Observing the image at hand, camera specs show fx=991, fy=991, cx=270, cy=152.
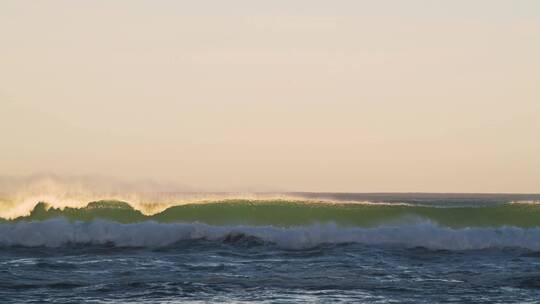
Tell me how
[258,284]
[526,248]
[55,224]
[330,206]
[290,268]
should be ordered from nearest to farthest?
[258,284], [290,268], [526,248], [55,224], [330,206]

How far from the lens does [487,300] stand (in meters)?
19.0

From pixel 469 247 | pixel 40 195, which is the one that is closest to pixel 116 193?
pixel 40 195

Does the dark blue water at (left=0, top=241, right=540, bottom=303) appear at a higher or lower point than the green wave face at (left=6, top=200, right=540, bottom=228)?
lower

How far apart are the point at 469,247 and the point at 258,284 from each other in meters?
11.1

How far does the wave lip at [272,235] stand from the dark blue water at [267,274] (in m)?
1.26

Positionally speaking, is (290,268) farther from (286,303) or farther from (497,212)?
(497,212)

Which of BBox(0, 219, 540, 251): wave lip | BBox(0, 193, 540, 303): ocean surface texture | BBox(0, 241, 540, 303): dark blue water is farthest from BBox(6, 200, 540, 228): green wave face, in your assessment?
BBox(0, 241, 540, 303): dark blue water

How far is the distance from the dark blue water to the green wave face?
725 cm

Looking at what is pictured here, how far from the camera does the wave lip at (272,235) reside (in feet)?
99.6

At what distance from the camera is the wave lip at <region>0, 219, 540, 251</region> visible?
30.4m

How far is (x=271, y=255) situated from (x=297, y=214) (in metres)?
11.1

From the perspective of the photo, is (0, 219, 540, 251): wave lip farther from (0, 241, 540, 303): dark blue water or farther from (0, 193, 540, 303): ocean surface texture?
(0, 241, 540, 303): dark blue water

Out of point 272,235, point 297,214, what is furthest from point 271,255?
point 297,214

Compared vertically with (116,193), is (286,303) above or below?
below
